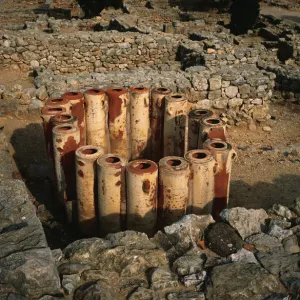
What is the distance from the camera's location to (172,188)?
5.89 m

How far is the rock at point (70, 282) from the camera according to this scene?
3881 mm

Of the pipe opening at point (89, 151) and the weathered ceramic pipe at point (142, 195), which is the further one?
the pipe opening at point (89, 151)

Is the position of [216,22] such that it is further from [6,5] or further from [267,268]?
[267,268]

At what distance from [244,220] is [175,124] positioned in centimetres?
310

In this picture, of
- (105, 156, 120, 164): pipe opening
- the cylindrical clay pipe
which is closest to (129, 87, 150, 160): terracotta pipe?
the cylindrical clay pipe

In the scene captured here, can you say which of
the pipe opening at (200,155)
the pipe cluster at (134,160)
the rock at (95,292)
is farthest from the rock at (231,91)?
the rock at (95,292)

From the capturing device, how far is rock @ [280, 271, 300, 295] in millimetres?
3926

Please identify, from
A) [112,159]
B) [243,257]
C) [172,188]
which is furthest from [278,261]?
[112,159]

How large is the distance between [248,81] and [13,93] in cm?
552

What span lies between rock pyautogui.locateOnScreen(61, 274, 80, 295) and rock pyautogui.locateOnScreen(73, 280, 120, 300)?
5 centimetres

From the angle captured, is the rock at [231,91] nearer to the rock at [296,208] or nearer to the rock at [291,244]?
the rock at [296,208]

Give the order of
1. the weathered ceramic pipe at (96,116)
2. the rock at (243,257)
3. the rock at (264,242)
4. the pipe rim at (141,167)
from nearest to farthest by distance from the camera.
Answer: the rock at (243,257)
the rock at (264,242)
the pipe rim at (141,167)
the weathered ceramic pipe at (96,116)

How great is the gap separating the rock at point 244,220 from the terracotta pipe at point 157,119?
3205 millimetres

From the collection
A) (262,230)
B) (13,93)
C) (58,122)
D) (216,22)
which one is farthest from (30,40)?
(216,22)
